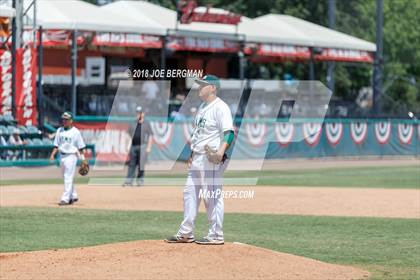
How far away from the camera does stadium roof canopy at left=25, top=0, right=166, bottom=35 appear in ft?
115

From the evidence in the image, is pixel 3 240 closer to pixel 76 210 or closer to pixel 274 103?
pixel 76 210

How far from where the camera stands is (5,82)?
112ft

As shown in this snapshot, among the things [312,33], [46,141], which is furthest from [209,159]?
[312,33]

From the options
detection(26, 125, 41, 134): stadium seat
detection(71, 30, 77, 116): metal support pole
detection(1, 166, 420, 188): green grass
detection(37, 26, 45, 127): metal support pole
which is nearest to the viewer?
detection(1, 166, 420, 188): green grass

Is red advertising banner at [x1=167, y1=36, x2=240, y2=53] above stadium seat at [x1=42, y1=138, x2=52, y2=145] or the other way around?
above

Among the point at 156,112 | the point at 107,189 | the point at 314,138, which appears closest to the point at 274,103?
the point at 314,138

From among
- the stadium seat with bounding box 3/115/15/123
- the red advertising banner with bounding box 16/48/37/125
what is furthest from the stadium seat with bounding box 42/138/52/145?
the stadium seat with bounding box 3/115/15/123

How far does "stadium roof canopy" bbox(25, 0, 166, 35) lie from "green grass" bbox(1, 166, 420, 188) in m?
6.56

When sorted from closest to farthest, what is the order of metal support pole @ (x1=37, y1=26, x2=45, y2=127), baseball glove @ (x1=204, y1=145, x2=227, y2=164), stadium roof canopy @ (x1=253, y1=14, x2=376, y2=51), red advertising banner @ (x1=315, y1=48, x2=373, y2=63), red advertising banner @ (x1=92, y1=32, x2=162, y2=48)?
baseball glove @ (x1=204, y1=145, x2=227, y2=164) → metal support pole @ (x1=37, y1=26, x2=45, y2=127) → red advertising banner @ (x1=92, y1=32, x2=162, y2=48) → stadium roof canopy @ (x1=253, y1=14, x2=376, y2=51) → red advertising banner @ (x1=315, y1=48, x2=373, y2=63)

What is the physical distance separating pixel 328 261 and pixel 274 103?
1075 inches

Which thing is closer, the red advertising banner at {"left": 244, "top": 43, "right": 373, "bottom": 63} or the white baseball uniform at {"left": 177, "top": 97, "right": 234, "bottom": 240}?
the white baseball uniform at {"left": 177, "top": 97, "right": 234, "bottom": 240}

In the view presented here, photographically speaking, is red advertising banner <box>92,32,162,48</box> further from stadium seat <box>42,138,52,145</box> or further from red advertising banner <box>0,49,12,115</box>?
stadium seat <box>42,138,52,145</box>

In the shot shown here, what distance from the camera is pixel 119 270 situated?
11.8 metres

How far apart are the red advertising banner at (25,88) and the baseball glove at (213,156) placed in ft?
71.5
